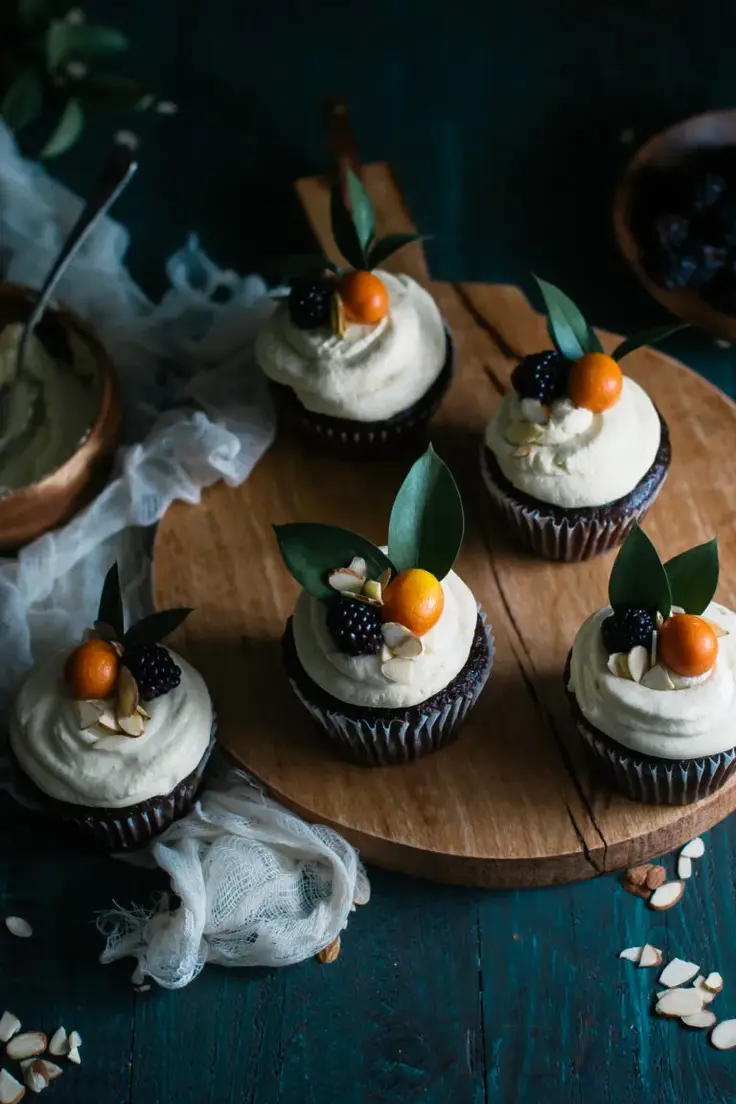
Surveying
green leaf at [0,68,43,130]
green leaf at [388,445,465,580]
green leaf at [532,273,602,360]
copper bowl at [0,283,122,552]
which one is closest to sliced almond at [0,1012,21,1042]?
copper bowl at [0,283,122,552]

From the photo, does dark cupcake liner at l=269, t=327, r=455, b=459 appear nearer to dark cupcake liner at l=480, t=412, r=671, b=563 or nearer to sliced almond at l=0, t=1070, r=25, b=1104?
dark cupcake liner at l=480, t=412, r=671, b=563

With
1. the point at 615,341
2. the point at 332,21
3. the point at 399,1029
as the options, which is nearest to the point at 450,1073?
the point at 399,1029

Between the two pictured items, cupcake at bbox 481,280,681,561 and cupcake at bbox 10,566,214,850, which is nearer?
cupcake at bbox 10,566,214,850

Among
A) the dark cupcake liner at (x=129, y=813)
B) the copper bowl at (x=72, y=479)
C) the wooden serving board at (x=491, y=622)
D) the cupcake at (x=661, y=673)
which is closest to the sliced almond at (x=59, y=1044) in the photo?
the dark cupcake liner at (x=129, y=813)

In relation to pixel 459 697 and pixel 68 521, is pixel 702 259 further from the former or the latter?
pixel 68 521

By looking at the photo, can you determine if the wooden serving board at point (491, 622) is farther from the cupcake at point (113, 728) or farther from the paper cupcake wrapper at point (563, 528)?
the cupcake at point (113, 728)
